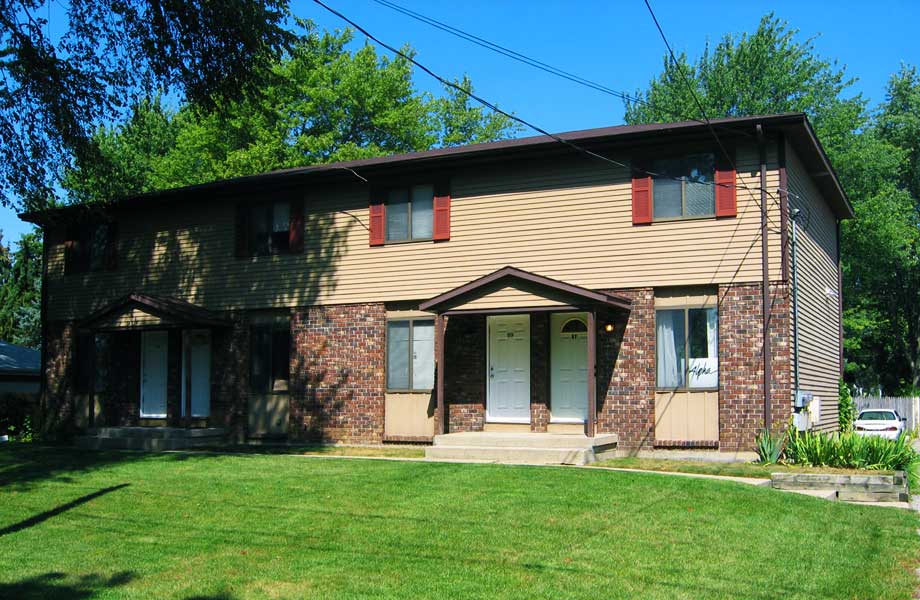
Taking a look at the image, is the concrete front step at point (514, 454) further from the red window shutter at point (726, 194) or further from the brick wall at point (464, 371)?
the red window shutter at point (726, 194)

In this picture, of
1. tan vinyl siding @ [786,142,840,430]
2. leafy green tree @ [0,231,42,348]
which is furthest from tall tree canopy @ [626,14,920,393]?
leafy green tree @ [0,231,42,348]

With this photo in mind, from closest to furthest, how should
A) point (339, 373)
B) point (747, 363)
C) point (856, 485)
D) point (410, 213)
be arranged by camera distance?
1. point (856, 485)
2. point (747, 363)
3. point (410, 213)
4. point (339, 373)

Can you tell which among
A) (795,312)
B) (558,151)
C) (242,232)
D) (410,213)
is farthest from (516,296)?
(242,232)

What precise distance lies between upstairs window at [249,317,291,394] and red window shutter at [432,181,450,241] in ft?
13.8

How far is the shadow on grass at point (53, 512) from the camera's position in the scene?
10.9 meters

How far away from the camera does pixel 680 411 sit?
1673cm

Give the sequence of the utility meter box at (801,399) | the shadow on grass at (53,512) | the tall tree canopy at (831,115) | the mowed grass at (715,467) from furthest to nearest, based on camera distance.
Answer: the tall tree canopy at (831,115) → the utility meter box at (801,399) → the mowed grass at (715,467) → the shadow on grass at (53,512)

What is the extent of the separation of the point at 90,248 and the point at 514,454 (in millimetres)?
13810

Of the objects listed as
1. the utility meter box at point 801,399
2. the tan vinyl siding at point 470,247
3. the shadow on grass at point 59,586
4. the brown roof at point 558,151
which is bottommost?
the shadow on grass at point 59,586

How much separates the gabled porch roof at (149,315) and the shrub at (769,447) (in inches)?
466

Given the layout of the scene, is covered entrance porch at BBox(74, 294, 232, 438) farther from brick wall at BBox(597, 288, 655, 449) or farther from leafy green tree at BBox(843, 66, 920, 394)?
leafy green tree at BBox(843, 66, 920, 394)

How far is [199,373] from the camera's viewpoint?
72.1ft

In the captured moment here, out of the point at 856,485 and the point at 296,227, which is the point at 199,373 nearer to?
the point at 296,227

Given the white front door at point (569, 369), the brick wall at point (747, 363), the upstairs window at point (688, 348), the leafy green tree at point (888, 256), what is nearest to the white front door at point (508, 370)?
the white front door at point (569, 369)
